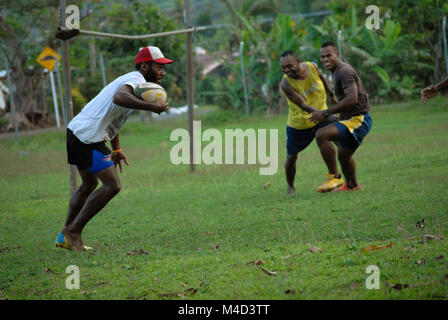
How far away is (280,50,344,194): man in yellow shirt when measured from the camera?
28.0ft

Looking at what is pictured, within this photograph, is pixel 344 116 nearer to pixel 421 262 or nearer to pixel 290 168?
pixel 290 168

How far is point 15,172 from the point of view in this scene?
13914 mm

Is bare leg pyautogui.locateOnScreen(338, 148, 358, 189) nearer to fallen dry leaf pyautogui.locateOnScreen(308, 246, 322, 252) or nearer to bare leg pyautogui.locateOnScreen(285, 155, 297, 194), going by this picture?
bare leg pyautogui.locateOnScreen(285, 155, 297, 194)

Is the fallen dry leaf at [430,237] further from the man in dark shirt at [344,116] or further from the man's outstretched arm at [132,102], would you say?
the man in dark shirt at [344,116]

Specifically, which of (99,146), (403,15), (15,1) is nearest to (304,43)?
(403,15)

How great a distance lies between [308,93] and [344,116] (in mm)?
606

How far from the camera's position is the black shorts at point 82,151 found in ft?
20.2

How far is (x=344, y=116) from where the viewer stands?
858 cm

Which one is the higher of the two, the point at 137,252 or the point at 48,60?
the point at 48,60

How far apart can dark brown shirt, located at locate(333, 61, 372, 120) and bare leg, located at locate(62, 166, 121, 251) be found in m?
3.60

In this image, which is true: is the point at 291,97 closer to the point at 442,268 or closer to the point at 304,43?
the point at 442,268

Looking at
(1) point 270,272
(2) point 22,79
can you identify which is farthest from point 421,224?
(2) point 22,79

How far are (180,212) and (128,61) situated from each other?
15732 mm

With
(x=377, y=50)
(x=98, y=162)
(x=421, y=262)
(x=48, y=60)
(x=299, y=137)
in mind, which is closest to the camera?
(x=421, y=262)
